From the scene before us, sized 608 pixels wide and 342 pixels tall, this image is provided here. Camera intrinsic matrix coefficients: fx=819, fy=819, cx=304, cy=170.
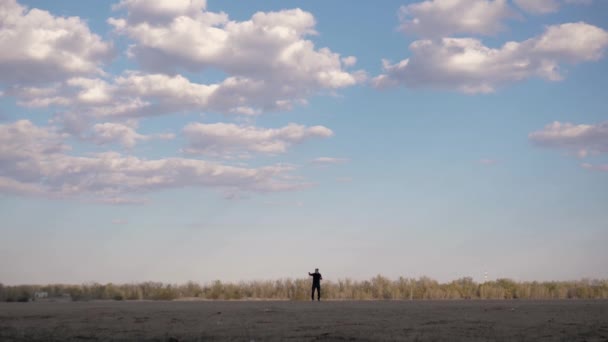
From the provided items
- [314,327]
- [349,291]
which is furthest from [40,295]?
[314,327]

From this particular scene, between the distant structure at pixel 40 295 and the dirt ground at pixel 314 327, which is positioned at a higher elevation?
the distant structure at pixel 40 295

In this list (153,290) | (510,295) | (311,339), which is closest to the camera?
(311,339)

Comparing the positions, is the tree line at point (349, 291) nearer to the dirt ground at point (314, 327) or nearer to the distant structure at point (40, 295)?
the distant structure at point (40, 295)

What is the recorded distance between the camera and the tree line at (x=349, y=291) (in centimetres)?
6206

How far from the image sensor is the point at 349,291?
6462 centimetres

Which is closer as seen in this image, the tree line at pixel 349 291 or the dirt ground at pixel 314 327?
the dirt ground at pixel 314 327

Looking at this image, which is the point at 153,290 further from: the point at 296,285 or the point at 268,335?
the point at 268,335

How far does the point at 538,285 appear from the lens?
65438 mm

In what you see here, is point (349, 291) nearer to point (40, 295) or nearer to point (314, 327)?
point (40, 295)

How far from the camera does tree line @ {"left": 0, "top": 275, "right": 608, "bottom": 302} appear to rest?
6206 cm

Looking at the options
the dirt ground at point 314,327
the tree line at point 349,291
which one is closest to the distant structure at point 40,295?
the tree line at point 349,291

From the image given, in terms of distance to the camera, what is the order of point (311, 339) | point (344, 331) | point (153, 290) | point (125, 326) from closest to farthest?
point (311, 339), point (344, 331), point (125, 326), point (153, 290)

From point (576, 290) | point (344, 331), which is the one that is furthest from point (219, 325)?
point (576, 290)

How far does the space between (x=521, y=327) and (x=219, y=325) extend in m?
8.69
